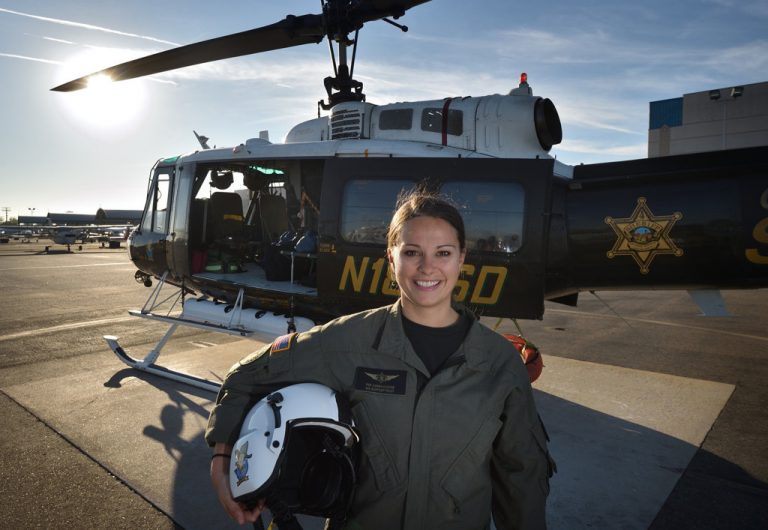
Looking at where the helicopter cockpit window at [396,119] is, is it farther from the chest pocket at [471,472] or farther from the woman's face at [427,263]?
the chest pocket at [471,472]

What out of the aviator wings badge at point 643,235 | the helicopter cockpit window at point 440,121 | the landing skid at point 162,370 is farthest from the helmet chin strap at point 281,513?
the helicopter cockpit window at point 440,121

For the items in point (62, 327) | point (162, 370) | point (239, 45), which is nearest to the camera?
point (162, 370)

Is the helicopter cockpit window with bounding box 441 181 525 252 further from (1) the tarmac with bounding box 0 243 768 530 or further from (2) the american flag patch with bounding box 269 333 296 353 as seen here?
(2) the american flag patch with bounding box 269 333 296 353

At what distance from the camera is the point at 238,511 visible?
1.76 metres

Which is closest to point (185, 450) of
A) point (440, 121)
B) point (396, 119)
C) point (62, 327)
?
point (396, 119)

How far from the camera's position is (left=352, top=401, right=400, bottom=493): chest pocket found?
6.02 ft

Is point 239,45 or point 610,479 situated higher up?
point 239,45

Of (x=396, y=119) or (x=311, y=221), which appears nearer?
(x=396, y=119)

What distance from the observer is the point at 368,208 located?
520 centimetres

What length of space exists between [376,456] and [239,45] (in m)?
6.86

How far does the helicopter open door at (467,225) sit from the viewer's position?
4.67m

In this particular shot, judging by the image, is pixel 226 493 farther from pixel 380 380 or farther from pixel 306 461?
pixel 380 380

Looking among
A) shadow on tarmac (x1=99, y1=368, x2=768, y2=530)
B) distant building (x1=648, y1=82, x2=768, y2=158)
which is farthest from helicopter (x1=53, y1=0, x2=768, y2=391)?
distant building (x1=648, y1=82, x2=768, y2=158)

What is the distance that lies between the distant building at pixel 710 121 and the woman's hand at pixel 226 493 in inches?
1228
